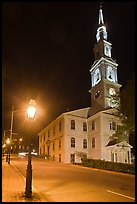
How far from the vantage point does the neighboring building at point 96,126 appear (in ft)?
132

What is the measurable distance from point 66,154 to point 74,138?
3335 millimetres

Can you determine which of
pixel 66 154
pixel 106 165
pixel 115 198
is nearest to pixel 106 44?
pixel 66 154

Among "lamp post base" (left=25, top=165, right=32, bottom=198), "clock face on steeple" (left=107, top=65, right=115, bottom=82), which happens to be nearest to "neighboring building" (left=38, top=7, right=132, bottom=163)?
"clock face on steeple" (left=107, top=65, right=115, bottom=82)

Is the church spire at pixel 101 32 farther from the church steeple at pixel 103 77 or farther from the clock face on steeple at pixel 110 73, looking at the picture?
the clock face on steeple at pixel 110 73

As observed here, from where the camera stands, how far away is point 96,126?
1673 inches

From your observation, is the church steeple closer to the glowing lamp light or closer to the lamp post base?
the glowing lamp light

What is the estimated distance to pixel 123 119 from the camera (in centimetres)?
1736

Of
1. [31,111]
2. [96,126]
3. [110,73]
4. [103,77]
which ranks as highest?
[110,73]

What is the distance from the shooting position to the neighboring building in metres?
40.2

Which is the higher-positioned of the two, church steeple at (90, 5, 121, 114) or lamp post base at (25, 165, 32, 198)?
church steeple at (90, 5, 121, 114)

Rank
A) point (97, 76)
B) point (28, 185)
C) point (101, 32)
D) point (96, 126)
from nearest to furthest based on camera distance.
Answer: point (28, 185) → point (96, 126) → point (97, 76) → point (101, 32)

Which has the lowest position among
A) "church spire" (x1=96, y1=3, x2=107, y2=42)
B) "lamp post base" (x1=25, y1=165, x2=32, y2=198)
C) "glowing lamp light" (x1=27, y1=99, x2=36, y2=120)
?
"lamp post base" (x1=25, y1=165, x2=32, y2=198)

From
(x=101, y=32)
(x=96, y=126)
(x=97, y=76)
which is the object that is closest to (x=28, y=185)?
(x=96, y=126)

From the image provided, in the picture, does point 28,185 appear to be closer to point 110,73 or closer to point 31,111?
point 31,111
